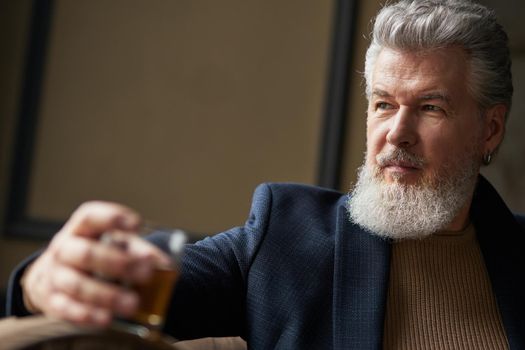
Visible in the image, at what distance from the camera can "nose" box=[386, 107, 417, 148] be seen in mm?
2100

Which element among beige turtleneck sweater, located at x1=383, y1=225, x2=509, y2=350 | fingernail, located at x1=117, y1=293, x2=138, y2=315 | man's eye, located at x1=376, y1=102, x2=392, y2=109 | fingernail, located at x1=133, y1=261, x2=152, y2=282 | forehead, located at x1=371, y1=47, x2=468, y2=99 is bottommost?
beige turtleneck sweater, located at x1=383, y1=225, x2=509, y2=350

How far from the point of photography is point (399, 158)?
84.0 inches

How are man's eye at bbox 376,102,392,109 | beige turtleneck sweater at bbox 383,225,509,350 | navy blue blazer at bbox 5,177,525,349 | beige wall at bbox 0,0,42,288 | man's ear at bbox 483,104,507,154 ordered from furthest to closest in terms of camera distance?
beige wall at bbox 0,0,42,288, man's ear at bbox 483,104,507,154, man's eye at bbox 376,102,392,109, beige turtleneck sweater at bbox 383,225,509,350, navy blue blazer at bbox 5,177,525,349

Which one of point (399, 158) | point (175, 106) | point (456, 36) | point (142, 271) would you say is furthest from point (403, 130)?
point (175, 106)

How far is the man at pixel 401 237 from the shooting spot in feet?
6.20

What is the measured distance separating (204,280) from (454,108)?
0.93 metres

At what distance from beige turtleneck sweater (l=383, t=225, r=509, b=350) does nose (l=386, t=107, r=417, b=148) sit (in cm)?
29

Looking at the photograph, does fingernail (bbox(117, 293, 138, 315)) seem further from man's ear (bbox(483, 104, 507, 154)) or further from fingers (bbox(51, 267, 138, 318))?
man's ear (bbox(483, 104, 507, 154))

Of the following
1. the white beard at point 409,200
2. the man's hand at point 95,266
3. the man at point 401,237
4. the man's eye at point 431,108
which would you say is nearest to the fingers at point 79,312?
the man's hand at point 95,266

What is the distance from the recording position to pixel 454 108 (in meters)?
2.21

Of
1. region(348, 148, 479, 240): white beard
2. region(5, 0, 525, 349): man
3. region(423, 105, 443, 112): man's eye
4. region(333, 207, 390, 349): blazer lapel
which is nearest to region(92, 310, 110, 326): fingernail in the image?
region(5, 0, 525, 349): man

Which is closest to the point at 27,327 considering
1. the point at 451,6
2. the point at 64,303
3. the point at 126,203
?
the point at 64,303

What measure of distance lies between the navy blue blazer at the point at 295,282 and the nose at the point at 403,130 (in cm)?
25

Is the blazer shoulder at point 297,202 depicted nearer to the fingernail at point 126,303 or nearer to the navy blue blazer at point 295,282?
the navy blue blazer at point 295,282
